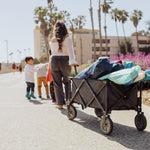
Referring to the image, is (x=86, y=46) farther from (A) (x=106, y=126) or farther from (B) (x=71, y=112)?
(A) (x=106, y=126)

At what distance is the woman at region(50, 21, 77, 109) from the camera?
6.03 meters

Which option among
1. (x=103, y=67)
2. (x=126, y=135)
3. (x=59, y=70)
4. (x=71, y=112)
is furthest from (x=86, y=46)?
(x=126, y=135)

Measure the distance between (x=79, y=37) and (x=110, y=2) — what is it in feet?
100

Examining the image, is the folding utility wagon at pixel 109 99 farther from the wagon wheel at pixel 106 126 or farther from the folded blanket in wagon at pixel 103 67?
the folded blanket in wagon at pixel 103 67

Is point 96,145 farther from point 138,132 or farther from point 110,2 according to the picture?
point 110,2

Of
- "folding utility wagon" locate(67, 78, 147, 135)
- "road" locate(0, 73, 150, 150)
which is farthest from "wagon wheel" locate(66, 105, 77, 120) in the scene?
"folding utility wagon" locate(67, 78, 147, 135)

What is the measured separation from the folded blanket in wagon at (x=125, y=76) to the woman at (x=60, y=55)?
1950 millimetres

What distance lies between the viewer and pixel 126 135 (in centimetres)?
409

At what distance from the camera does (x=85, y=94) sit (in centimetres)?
468

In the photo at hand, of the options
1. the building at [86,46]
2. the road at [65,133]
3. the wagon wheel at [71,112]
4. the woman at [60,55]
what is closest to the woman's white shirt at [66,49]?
the woman at [60,55]

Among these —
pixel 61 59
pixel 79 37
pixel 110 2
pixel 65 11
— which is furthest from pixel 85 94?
pixel 79 37

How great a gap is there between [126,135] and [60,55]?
277 cm

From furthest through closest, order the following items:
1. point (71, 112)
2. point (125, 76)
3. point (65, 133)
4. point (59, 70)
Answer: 1. point (59, 70)
2. point (71, 112)
3. point (65, 133)
4. point (125, 76)

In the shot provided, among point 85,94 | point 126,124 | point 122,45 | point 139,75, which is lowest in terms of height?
point 126,124
